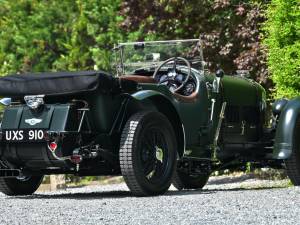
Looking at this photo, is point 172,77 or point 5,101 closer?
point 5,101

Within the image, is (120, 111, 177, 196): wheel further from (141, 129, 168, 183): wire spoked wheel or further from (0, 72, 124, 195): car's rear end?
(0, 72, 124, 195): car's rear end

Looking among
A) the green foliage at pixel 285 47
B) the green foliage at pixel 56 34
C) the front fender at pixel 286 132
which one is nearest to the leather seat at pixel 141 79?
the front fender at pixel 286 132

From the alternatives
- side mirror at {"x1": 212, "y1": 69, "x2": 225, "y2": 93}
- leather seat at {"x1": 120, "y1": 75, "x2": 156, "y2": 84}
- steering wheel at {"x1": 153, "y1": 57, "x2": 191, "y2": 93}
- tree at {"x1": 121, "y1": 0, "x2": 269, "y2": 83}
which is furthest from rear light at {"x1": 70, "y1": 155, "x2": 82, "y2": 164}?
tree at {"x1": 121, "y1": 0, "x2": 269, "y2": 83}

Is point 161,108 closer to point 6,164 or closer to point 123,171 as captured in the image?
point 123,171

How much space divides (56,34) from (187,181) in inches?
702

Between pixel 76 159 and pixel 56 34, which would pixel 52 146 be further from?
pixel 56 34

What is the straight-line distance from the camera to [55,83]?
9891 millimetres

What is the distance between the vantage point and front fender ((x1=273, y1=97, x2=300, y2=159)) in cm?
1144

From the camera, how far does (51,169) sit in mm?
10438

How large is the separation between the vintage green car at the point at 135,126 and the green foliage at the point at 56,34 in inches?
539

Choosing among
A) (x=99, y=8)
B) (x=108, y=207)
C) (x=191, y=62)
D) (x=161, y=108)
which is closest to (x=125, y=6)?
(x=99, y=8)

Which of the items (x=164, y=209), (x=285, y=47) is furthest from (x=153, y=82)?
(x=285, y=47)

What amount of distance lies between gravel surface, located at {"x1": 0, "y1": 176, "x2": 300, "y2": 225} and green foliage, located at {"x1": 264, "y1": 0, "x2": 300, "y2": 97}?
3930 mm

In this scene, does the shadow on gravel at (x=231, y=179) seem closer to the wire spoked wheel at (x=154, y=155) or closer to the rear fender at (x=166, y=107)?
the rear fender at (x=166, y=107)
